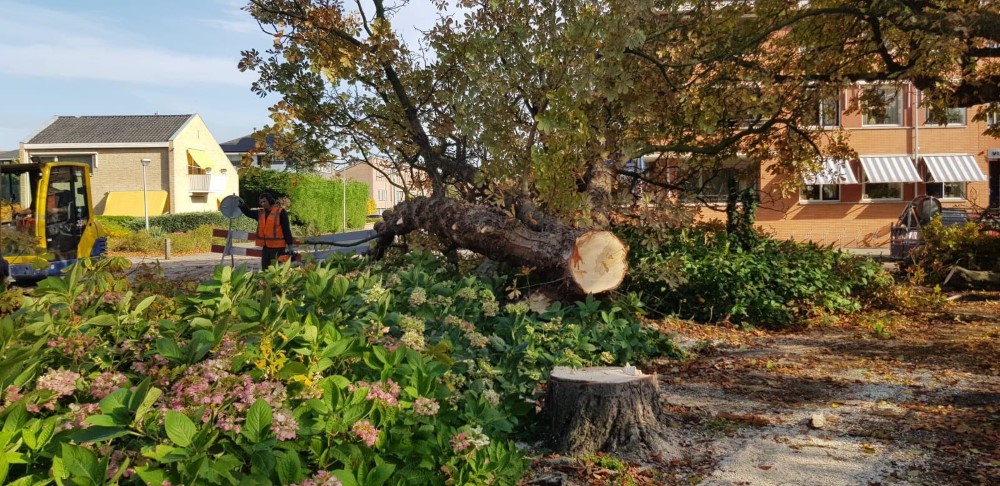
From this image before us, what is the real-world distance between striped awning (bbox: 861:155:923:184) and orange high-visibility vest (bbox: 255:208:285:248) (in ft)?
69.6

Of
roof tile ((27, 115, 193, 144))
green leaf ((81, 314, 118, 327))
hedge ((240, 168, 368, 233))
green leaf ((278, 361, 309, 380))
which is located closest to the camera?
green leaf ((278, 361, 309, 380))

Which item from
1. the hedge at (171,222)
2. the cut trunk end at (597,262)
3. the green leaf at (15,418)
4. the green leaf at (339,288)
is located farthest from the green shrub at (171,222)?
the green leaf at (15,418)

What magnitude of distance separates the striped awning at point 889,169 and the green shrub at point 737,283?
16854 mm

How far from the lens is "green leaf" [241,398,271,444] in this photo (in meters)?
2.80

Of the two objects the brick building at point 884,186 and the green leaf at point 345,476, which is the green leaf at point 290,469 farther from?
the brick building at point 884,186

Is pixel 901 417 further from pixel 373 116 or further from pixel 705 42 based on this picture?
pixel 373 116

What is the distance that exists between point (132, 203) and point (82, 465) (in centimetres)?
4149

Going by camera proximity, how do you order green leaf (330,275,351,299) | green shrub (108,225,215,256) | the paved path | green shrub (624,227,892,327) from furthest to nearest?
1. green shrub (108,225,215,256)
2. the paved path
3. green shrub (624,227,892,327)
4. green leaf (330,275,351,299)

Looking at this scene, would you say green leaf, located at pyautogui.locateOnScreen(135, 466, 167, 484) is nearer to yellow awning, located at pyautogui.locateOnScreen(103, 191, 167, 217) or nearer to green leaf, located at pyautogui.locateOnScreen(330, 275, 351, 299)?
green leaf, located at pyautogui.locateOnScreen(330, 275, 351, 299)

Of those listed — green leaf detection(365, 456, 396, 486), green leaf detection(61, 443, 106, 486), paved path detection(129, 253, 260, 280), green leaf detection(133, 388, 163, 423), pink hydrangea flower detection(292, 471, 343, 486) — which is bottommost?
paved path detection(129, 253, 260, 280)

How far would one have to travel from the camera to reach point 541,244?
24.2 ft

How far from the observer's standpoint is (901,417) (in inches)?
213

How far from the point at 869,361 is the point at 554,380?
13.9ft

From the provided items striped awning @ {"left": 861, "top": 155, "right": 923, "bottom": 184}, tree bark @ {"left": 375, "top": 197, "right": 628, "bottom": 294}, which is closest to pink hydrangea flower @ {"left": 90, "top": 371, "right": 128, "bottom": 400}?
tree bark @ {"left": 375, "top": 197, "right": 628, "bottom": 294}
